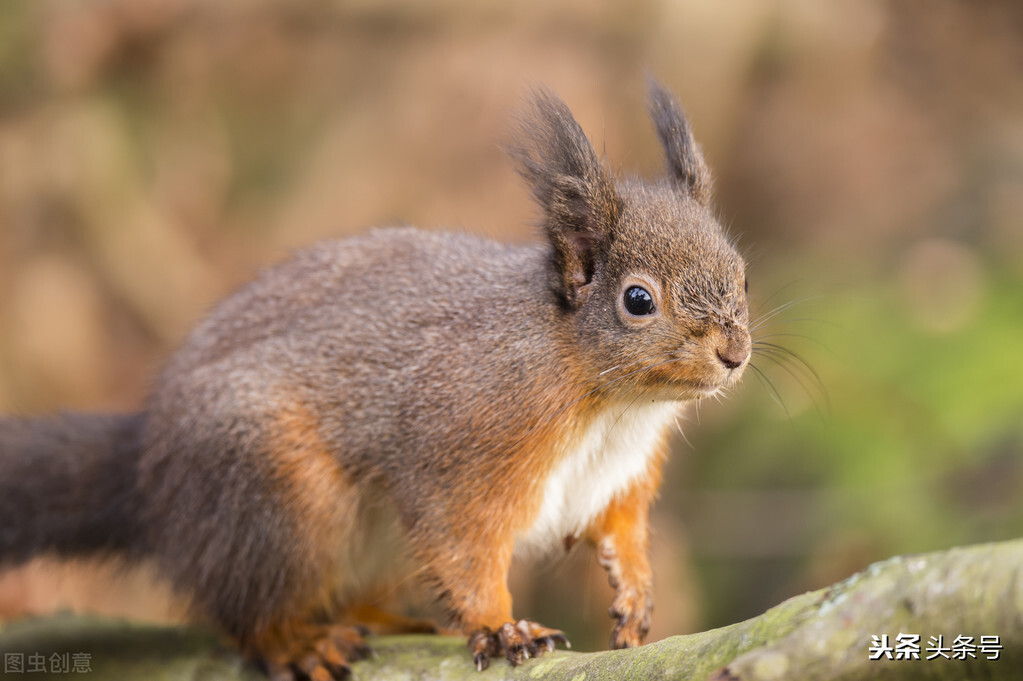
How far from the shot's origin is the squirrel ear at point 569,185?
3240mm

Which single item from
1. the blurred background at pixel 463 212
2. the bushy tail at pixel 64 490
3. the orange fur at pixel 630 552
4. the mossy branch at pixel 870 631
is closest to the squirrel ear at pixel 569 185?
the orange fur at pixel 630 552

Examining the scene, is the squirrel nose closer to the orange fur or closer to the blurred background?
the orange fur

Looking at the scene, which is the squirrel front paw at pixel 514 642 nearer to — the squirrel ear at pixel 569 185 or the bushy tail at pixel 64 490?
the squirrel ear at pixel 569 185

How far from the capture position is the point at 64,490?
3.91 metres

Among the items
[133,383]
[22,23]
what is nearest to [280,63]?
[22,23]

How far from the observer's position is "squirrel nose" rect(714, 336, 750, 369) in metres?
3.02

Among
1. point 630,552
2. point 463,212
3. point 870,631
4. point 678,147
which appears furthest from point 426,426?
point 463,212

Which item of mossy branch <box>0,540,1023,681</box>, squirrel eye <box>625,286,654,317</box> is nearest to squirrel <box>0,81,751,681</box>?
squirrel eye <box>625,286,654,317</box>

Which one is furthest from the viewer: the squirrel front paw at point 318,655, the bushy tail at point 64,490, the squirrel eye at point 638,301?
the bushy tail at point 64,490

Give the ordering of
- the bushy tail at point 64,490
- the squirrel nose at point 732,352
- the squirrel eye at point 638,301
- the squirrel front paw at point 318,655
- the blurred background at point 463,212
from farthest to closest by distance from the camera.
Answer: the blurred background at point 463,212
the bushy tail at point 64,490
the squirrel front paw at point 318,655
the squirrel eye at point 638,301
the squirrel nose at point 732,352

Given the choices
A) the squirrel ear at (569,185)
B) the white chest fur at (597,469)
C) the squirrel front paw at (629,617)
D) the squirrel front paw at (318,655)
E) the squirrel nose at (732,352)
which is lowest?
the squirrel front paw at (318,655)

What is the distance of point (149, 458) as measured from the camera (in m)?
3.78

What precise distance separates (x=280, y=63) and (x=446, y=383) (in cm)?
543

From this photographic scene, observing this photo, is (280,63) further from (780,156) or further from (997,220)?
(997,220)
